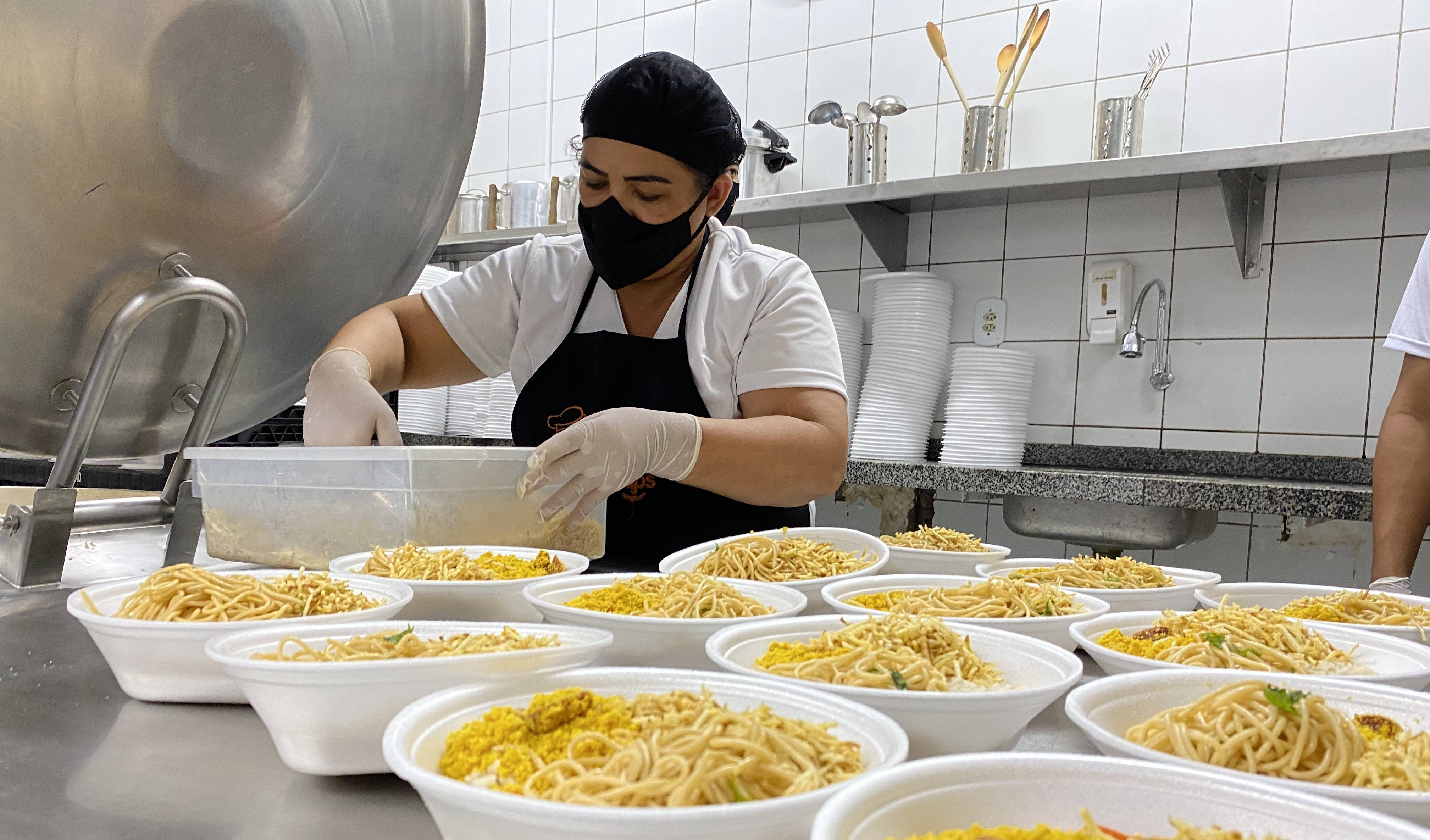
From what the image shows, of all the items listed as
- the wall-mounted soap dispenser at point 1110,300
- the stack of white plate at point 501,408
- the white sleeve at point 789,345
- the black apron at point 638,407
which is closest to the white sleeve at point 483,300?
the black apron at point 638,407

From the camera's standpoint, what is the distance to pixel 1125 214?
12.3 ft

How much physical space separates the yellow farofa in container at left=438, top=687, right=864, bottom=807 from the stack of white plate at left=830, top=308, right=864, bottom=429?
10.7 feet

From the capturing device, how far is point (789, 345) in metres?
2.18

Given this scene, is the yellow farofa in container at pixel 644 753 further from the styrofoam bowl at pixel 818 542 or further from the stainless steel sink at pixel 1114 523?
the stainless steel sink at pixel 1114 523

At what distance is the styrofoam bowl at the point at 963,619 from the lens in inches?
47.1

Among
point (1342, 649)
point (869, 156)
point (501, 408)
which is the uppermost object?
point (869, 156)

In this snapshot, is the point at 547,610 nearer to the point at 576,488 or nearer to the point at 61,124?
the point at 576,488

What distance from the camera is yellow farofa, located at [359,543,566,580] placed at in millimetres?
1355

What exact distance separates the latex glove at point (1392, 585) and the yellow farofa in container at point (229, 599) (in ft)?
6.21

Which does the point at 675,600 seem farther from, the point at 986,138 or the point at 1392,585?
the point at 986,138

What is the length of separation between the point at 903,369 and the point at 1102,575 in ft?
7.30

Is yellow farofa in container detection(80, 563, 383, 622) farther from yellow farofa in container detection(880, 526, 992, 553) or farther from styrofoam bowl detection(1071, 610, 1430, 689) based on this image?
yellow farofa in container detection(880, 526, 992, 553)

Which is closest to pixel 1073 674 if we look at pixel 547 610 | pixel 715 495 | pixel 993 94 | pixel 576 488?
pixel 547 610

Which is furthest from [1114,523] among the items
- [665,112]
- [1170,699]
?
[1170,699]
